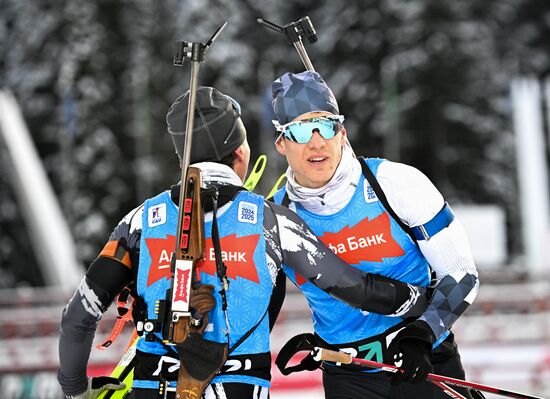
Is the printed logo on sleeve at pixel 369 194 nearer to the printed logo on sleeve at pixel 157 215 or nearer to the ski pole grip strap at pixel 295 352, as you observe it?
the ski pole grip strap at pixel 295 352

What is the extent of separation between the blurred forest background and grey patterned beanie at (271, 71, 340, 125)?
32.2 metres

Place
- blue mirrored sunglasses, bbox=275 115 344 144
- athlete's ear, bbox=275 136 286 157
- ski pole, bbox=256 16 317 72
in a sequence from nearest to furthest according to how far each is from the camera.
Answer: blue mirrored sunglasses, bbox=275 115 344 144, athlete's ear, bbox=275 136 286 157, ski pole, bbox=256 16 317 72

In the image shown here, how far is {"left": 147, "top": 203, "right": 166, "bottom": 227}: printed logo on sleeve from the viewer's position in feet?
12.4

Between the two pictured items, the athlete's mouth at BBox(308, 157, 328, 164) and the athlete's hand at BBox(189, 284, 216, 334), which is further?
the athlete's mouth at BBox(308, 157, 328, 164)

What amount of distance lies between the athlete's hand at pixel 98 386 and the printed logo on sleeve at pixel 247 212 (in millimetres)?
916

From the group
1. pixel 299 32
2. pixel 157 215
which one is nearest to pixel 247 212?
pixel 157 215

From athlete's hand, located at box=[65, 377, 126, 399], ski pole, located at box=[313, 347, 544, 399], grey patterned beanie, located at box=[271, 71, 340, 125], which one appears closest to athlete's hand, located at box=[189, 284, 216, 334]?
ski pole, located at box=[313, 347, 544, 399]

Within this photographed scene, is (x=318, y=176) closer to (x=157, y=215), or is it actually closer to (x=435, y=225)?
(x=435, y=225)

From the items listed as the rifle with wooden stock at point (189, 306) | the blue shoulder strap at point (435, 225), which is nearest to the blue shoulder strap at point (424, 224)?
the blue shoulder strap at point (435, 225)

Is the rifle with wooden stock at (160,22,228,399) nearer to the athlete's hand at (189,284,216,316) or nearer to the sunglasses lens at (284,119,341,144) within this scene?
the athlete's hand at (189,284,216,316)

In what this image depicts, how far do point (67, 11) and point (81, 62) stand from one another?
6.40 feet

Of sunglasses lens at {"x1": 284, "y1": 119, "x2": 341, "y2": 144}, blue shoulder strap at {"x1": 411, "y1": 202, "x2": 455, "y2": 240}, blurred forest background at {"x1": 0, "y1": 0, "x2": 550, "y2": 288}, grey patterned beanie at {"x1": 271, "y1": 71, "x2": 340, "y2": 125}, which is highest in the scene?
blurred forest background at {"x1": 0, "y1": 0, "x2": 550, "y2": 288}

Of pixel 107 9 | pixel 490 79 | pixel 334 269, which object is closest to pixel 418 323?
pixel 334 269

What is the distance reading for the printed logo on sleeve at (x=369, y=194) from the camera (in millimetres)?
4344
